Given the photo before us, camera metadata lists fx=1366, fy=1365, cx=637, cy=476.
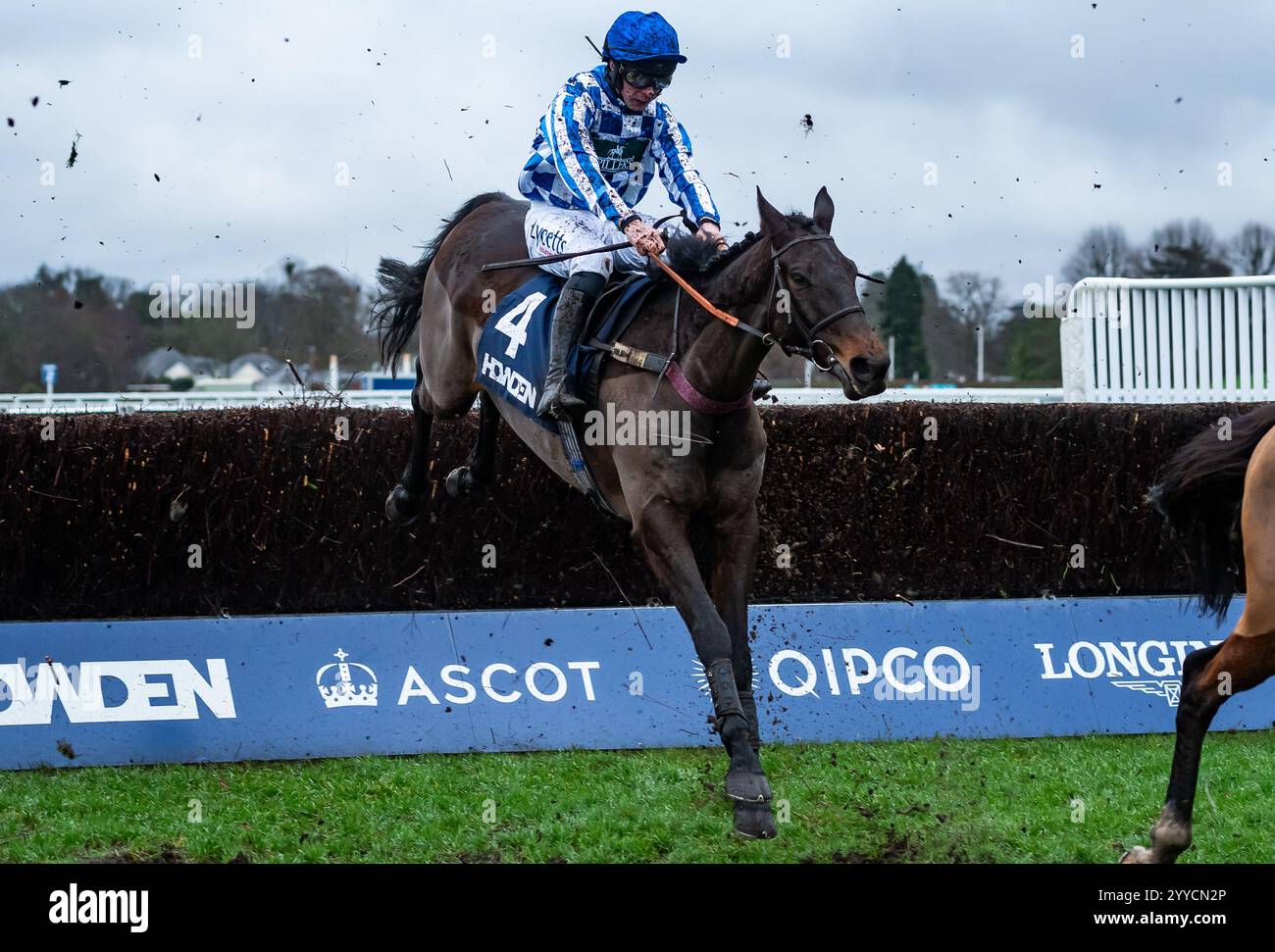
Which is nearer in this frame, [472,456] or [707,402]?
[707,402]

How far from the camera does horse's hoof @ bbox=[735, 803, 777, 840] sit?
4273 mm

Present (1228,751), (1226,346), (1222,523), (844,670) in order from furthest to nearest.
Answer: (1226,346) → (844,670) → (1228,751) → (1222,523)

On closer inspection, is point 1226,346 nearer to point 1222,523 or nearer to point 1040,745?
point 1040,745

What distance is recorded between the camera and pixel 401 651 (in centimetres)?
614

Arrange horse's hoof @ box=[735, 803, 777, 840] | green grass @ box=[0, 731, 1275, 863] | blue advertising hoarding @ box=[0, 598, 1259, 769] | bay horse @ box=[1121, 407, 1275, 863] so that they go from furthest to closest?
blue advertising hoarding @ box=[0, 598, 1259, 769]
green grass @ box=[0, 731, 1275, 863]
horse's hoof @ box=[735, 803, 777, 840]
bay horse @ box=[1121, 407, 1275, 863]

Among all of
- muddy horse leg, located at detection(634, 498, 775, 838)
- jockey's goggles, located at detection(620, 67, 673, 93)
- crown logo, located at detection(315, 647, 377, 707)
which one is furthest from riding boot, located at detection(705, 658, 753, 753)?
jockey's goggles, located at detection(620, 67, 673, 93)

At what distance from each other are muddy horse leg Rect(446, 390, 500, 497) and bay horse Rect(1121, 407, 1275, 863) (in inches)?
120

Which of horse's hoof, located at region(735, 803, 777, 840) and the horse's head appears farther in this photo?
horse's hoof, located at region(735, 803, 777, 840)

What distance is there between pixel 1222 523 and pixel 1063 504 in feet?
7.78

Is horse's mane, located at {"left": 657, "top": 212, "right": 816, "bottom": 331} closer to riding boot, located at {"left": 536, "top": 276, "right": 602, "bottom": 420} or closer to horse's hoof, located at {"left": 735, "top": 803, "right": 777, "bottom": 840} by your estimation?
riding boot, located at {"left": 536, "top": 276, "right": 602, "bottom": 420}

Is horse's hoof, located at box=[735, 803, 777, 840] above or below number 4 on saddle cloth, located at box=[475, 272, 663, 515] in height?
below
